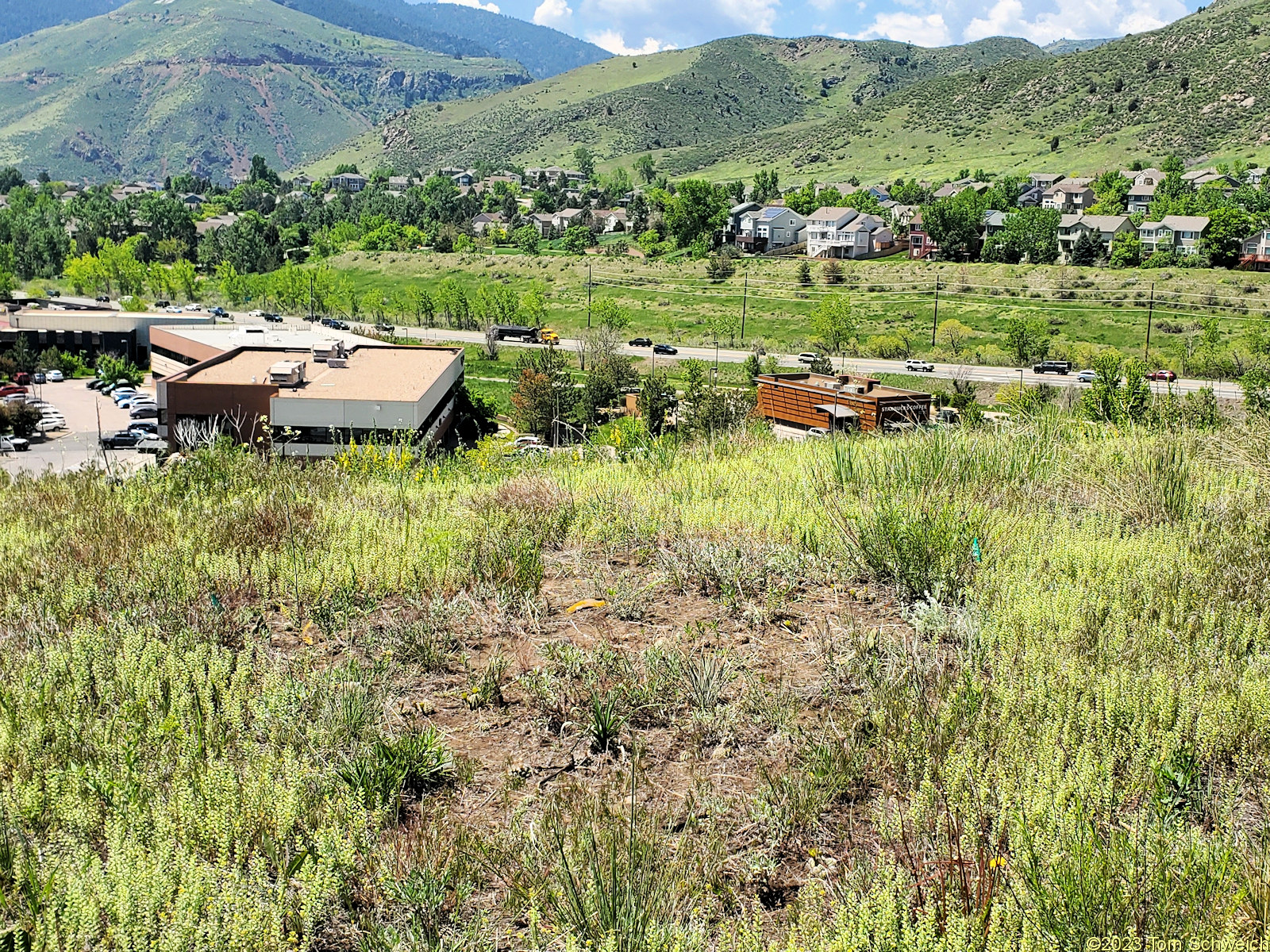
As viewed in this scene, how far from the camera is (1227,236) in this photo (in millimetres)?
80438

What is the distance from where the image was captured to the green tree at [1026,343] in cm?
5900

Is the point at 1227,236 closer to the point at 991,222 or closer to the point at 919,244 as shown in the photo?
the point at 991,222

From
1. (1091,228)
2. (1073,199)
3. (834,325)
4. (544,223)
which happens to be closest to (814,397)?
(834,325)

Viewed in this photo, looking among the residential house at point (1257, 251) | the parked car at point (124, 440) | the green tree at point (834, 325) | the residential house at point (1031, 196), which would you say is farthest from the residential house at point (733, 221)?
the parked car at point (124, 440)

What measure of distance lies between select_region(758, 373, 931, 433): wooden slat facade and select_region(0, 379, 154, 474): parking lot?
82.8 ft

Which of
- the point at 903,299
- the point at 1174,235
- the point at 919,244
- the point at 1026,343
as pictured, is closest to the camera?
the point at 1026,343

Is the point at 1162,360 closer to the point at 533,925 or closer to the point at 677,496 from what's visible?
the point at 677,496

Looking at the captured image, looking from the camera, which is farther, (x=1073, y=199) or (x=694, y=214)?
(x=694, y=214)

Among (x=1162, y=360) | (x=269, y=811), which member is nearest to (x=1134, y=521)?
(x=269, y=811)

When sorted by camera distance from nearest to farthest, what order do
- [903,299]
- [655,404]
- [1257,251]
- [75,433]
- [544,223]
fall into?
→ [655,404]
[75,433]
[903,299]
[1257,251]
[544,223]

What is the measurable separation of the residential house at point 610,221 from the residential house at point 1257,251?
224 feet

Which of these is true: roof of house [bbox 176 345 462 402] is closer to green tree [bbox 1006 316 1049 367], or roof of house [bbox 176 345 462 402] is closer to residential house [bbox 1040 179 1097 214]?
green tree [bbox 1006 316 1049 367]

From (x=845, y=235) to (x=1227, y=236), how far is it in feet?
110

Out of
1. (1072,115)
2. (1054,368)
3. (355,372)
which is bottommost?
(1054,368)
